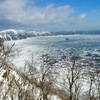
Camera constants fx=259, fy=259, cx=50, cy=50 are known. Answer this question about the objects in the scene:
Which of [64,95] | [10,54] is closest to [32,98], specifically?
[10,54]

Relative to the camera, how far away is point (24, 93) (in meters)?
23.8

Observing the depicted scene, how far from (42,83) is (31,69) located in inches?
77.3

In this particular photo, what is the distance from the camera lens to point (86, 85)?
6259cm

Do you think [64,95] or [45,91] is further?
[64,95]

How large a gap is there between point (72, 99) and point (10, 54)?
570 inches

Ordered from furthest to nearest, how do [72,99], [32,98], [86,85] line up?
[86,85] → [72,99] → [32,98]

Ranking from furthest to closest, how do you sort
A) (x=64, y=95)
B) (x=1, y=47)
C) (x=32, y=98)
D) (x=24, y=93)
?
(x=64, y=95), (x=32, y=98), (x=24, y=93), (x=1, y=47)

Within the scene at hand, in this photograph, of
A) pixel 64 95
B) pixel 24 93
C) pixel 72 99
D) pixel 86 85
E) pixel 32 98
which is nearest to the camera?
pixel 24 93

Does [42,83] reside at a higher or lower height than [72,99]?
higher

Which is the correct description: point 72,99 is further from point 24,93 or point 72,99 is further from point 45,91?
point 24,93

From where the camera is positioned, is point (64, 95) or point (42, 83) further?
point (64, 95)

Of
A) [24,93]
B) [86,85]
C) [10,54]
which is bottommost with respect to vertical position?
[86,85]

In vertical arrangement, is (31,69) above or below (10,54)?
below

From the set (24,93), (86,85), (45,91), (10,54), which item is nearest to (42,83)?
(45,91)
